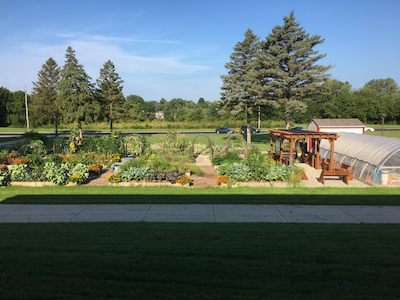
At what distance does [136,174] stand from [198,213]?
4.56 m

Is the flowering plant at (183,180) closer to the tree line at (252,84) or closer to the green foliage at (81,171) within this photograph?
the green foliage at (81,171)

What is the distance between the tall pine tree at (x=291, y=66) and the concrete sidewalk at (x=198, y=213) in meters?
19.4

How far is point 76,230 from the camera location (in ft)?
20.7

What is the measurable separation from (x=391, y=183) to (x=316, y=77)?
17.1 meters

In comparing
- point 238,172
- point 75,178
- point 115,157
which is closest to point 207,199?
point 238,172

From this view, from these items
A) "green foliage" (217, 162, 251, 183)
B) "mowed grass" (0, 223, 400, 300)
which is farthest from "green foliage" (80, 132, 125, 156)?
"mowed grass" (0, 223, 400, 300)

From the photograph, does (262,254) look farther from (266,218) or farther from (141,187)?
(141,187)

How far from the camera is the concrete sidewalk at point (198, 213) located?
779cm

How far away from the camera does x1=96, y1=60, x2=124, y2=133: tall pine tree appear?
38.5 m

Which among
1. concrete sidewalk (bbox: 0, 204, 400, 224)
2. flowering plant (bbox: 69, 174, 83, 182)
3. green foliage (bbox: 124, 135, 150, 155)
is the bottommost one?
concrete sidewalk (bbox: 0, 204, 400, 224)

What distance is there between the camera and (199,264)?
14.0ft

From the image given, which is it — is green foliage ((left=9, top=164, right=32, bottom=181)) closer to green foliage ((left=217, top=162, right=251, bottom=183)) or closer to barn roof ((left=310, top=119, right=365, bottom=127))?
green foliage ((left=217, top=162, right=251, bottom=183))

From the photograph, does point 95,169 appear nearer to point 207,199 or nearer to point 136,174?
point 136,174

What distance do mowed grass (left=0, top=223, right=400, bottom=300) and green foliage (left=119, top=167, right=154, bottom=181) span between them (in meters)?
5.68
